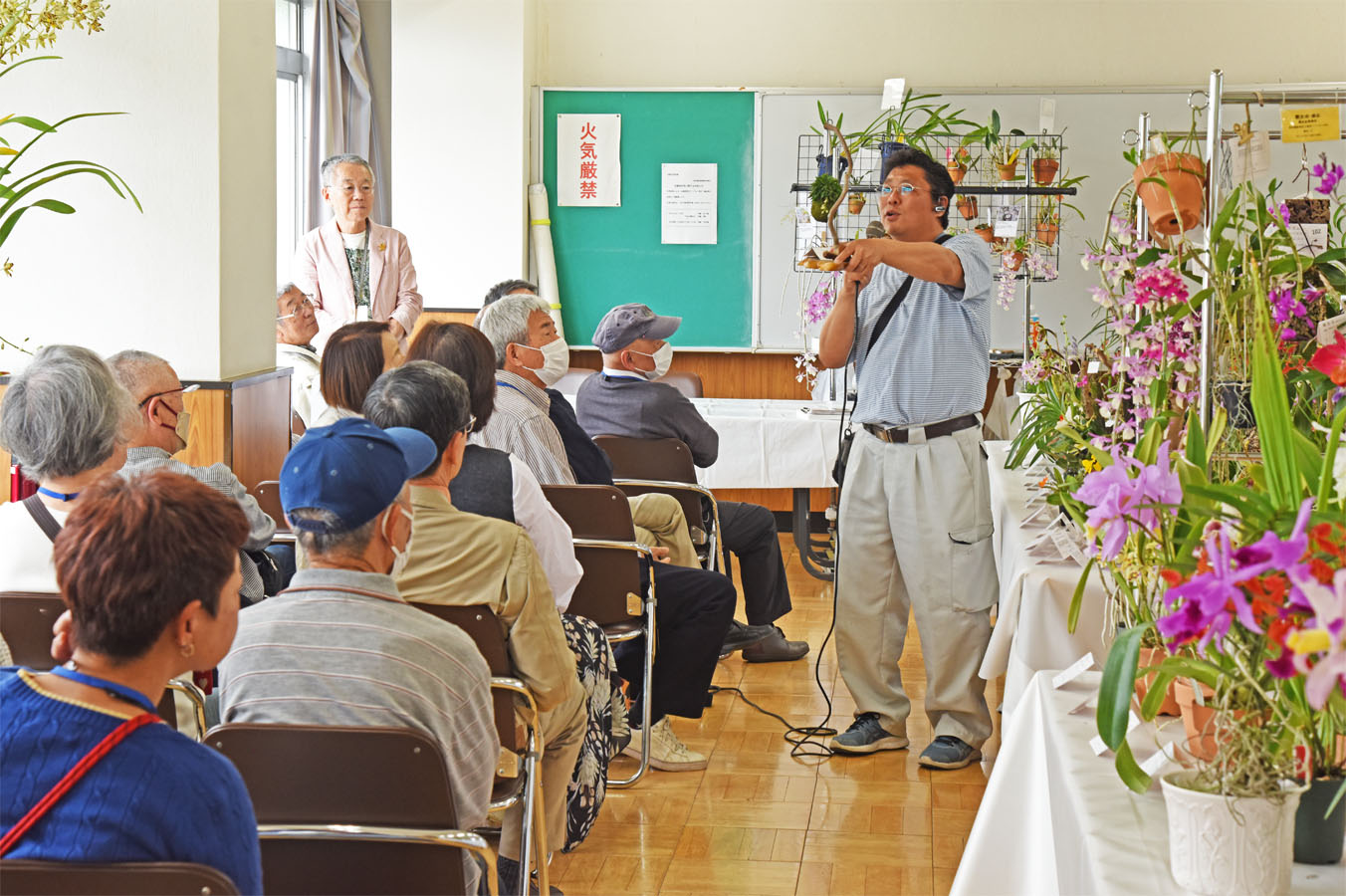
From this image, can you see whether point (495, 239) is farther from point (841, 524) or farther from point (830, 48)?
point (841, 524)

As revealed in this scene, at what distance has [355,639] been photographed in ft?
5.55

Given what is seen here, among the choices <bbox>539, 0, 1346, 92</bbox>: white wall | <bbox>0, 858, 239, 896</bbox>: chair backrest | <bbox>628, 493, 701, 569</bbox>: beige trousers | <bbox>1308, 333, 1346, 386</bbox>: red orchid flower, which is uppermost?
<bbox>539, 0, 1346, 92</bbox>: white wall

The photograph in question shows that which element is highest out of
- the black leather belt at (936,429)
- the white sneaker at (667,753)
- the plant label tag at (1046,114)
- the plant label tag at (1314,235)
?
the plant label tag at (1046,114)

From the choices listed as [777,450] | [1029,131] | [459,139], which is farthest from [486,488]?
[1029,131]

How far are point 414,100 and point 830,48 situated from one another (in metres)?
2.20

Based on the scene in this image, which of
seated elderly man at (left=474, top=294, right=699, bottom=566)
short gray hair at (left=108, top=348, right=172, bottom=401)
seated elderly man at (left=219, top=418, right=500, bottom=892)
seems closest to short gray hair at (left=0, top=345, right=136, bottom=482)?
short gray hair at (left=108, top=348, right=172, bottom=401)

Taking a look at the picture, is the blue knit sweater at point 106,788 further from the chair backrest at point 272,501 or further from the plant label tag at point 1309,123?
the chair backrest at point 272,501

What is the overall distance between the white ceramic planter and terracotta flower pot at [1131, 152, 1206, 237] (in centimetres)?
113

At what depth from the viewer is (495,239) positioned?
6918 millimetres

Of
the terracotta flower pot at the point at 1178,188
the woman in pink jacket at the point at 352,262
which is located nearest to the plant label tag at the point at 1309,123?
the terracotta flower pot at the point at 1178,188

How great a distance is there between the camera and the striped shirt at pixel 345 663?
168 cm

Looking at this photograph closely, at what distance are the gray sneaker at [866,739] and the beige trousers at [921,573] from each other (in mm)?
24

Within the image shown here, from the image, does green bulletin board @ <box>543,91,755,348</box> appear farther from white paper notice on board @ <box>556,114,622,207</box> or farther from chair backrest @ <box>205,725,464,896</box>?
chair backrest @ <box>205,725,464,896</box>

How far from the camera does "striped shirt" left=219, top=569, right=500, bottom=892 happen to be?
5.50ft
